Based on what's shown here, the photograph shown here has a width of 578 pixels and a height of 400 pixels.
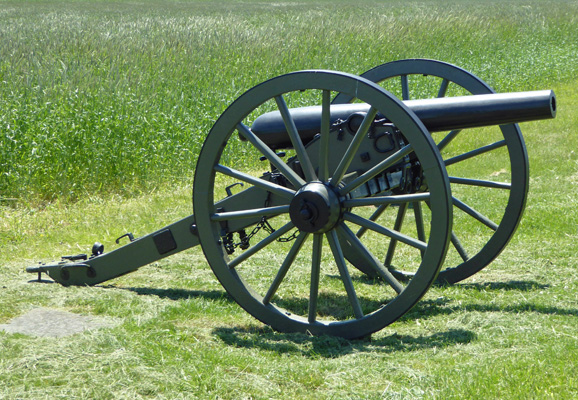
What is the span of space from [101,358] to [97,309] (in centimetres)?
132

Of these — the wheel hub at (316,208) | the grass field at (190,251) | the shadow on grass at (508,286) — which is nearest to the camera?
the grass field at (190,251)

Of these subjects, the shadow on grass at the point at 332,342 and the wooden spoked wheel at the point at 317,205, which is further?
the shadow on grass at the point at 332,342

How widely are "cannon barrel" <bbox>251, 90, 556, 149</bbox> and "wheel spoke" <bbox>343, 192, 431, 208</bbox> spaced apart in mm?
715

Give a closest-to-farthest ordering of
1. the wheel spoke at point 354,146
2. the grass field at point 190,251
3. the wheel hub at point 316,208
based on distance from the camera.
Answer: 1. the grass field at point 190,251
2. the wheel spoke at point 354,146
3. the wheel hub at point 316,208

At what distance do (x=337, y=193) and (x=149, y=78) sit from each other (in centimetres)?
746

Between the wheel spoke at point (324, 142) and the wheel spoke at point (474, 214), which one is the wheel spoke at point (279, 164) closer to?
the wheel spoke at point (324, 142)

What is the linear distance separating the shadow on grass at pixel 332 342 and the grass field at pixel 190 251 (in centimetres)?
1

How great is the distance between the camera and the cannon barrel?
4688 mm

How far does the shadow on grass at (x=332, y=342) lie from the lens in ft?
14.6

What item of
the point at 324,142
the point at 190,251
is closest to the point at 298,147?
the point at 324,142

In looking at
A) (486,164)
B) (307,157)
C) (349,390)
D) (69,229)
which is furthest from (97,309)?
(486,164)

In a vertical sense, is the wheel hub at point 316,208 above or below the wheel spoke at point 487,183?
below

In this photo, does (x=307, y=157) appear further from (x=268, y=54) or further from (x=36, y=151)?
(x=268, y=54)

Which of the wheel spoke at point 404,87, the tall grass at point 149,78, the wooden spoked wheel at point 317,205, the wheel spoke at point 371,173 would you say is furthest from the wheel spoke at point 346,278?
the tall grass at point 149,78
